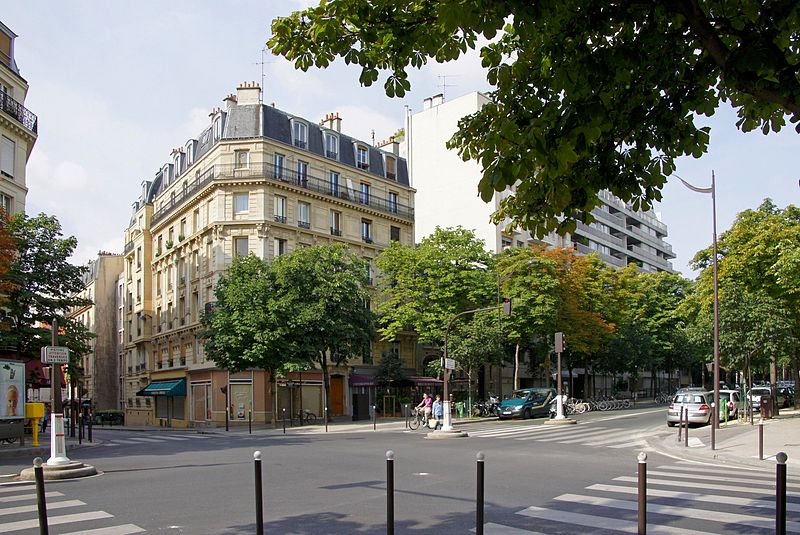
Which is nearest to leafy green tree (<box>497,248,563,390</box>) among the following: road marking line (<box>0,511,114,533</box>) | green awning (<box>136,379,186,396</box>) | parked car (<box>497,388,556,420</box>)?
parked car (<box>497,388,556,420</box>)

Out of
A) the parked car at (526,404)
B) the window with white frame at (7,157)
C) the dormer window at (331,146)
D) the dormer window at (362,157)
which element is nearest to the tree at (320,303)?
the parked car at (526,404)

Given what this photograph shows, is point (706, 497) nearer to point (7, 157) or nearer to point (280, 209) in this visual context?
point (7, 157)

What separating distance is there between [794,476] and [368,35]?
11.9m

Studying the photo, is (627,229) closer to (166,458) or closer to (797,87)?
(166,458)

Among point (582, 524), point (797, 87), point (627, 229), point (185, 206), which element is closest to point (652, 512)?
point (582, 524)

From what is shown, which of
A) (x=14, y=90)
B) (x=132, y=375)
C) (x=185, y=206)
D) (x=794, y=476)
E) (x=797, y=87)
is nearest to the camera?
(x=797, y=87)

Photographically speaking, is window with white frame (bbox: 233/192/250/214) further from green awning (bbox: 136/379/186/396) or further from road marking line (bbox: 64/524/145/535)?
road marking line (bbox: 64/524/145/535)

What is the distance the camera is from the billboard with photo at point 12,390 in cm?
2264

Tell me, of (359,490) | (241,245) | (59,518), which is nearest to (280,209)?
(241,245)

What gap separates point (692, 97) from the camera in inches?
268

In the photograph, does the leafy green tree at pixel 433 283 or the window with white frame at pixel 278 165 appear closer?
the leafy green tree at pixel 433 283

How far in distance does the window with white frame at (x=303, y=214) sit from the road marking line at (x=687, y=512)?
3637 cm

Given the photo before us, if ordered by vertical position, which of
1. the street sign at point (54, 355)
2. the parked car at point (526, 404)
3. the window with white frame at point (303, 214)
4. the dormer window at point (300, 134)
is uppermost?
the dormer window at point (300, 134)

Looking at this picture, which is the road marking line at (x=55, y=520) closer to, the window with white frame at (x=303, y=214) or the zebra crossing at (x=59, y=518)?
the zebra crossing at (x=59, y=518)
